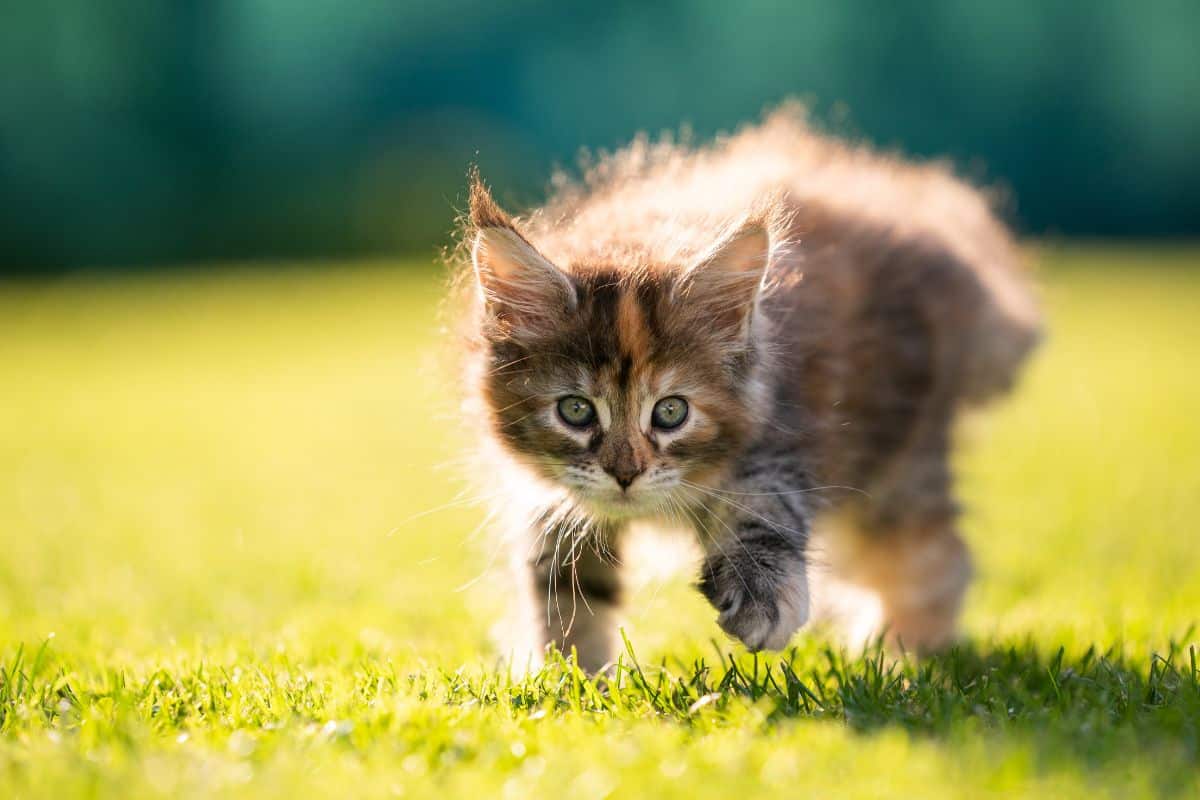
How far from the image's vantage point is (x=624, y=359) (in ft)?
9.84

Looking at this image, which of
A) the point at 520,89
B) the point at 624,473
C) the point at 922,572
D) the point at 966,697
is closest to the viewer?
the point at 966,697

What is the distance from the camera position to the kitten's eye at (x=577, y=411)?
304 cm

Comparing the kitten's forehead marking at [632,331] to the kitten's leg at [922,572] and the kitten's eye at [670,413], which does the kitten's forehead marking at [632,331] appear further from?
the kitten's leg at [922,572]

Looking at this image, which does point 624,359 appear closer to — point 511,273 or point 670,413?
point 670,413

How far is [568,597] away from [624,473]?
630 mm

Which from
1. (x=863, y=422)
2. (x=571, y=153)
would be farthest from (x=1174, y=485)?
(x=571, y=153)

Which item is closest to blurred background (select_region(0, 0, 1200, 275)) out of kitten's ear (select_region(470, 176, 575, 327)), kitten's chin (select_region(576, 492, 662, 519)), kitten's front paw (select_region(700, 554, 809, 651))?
kitten's ear (select_region(470, 176, 575, 327))

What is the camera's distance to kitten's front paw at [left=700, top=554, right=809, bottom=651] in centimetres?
292

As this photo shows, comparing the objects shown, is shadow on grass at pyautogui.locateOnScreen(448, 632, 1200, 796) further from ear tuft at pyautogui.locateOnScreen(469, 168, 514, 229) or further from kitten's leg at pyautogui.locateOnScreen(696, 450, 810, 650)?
ear tuft at pyautogui.locateOnScreen(469, 168, 514, 229)

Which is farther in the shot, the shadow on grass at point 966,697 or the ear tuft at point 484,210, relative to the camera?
the ear tuft at point 484,210

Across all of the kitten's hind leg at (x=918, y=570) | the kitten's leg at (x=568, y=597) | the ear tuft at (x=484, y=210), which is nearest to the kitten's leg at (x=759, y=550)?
the kitten's leg at (x=568, y=597)

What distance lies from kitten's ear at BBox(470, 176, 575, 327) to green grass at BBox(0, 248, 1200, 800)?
52 cm


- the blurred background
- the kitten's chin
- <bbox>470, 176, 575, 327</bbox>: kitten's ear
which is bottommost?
the kitten's chin

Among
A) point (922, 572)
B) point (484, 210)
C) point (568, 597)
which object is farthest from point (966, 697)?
point (484, 210)
